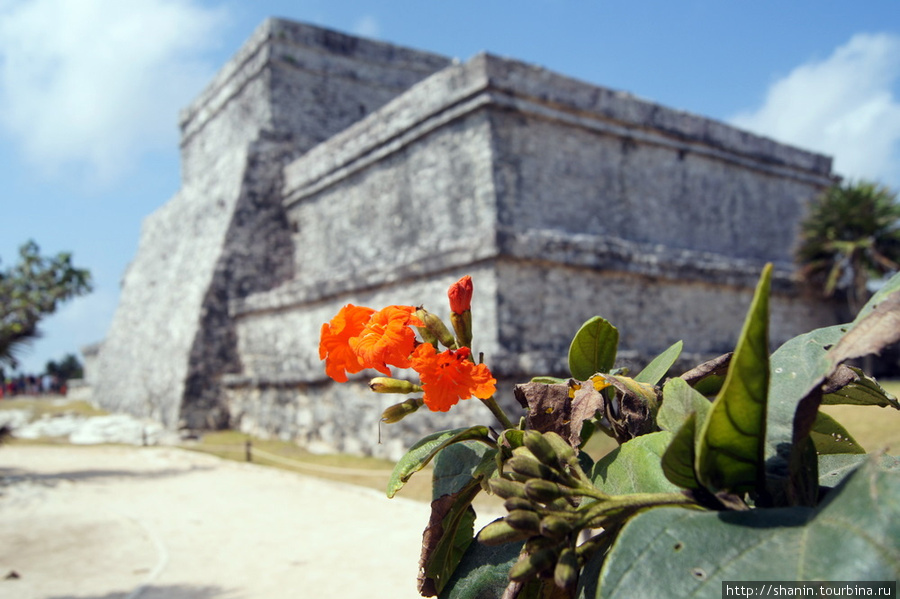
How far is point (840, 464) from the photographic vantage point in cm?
88

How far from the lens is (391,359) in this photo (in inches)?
35.9

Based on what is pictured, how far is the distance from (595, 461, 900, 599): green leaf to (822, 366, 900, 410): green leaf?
11.1 inches

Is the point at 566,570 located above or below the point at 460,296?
below

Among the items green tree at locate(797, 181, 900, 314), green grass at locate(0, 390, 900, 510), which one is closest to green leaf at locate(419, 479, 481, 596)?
green grass at locate(0, 390, 900, 510)

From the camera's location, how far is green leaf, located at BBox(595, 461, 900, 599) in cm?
51

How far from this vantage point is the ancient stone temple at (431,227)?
746 cm

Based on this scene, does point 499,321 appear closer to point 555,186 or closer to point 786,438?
point 555,186

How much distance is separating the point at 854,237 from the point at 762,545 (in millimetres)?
10610

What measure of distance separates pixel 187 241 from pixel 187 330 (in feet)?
7.81

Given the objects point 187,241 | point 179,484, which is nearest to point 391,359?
point 179,484

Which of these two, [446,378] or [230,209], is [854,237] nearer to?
[230,209]

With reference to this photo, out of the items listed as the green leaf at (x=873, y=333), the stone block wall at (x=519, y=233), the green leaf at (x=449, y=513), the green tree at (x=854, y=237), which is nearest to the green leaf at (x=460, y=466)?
the green leaf at (x=449, y=513)

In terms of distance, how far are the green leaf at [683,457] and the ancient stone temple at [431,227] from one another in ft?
19.0

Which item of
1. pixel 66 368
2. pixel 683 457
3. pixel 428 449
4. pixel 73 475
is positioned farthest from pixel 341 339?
pixel 66 368
